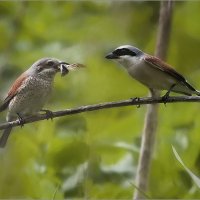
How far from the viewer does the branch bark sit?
0.90 meters

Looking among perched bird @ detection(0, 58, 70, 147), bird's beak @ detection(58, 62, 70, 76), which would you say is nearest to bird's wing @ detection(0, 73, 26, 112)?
perched bird @ detection(0, 58, 70, 147)

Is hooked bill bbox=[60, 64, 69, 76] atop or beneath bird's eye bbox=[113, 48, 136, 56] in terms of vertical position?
atop

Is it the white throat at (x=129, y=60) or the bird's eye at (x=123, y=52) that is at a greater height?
the bird's eye at (x=123, y=52)

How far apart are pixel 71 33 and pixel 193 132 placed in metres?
0.57

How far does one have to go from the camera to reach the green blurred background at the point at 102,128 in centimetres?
97

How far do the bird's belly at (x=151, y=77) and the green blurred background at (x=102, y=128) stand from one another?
92mm

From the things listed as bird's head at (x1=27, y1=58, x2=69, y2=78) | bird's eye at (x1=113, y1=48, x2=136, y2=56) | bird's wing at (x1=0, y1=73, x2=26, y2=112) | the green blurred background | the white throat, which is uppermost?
bird's eye at (x1=113, y1=48, x2=136, y2=56)

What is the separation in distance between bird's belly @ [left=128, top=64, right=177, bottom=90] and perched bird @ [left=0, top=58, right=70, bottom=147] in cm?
11

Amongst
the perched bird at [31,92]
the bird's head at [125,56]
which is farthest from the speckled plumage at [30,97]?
the bird's head at [125,56]

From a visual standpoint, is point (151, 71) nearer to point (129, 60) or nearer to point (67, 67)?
point (129, 60)

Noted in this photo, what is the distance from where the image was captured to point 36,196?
0.93 meters

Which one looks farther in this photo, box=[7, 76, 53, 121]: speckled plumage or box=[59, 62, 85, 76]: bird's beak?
box=[7, 76, 53, 121]: speckled plumage

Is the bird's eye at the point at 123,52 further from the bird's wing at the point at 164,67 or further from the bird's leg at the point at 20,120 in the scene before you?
the bird's leg at the point at 20,120

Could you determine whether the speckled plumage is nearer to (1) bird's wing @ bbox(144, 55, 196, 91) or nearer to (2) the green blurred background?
(2) the green blurred background
